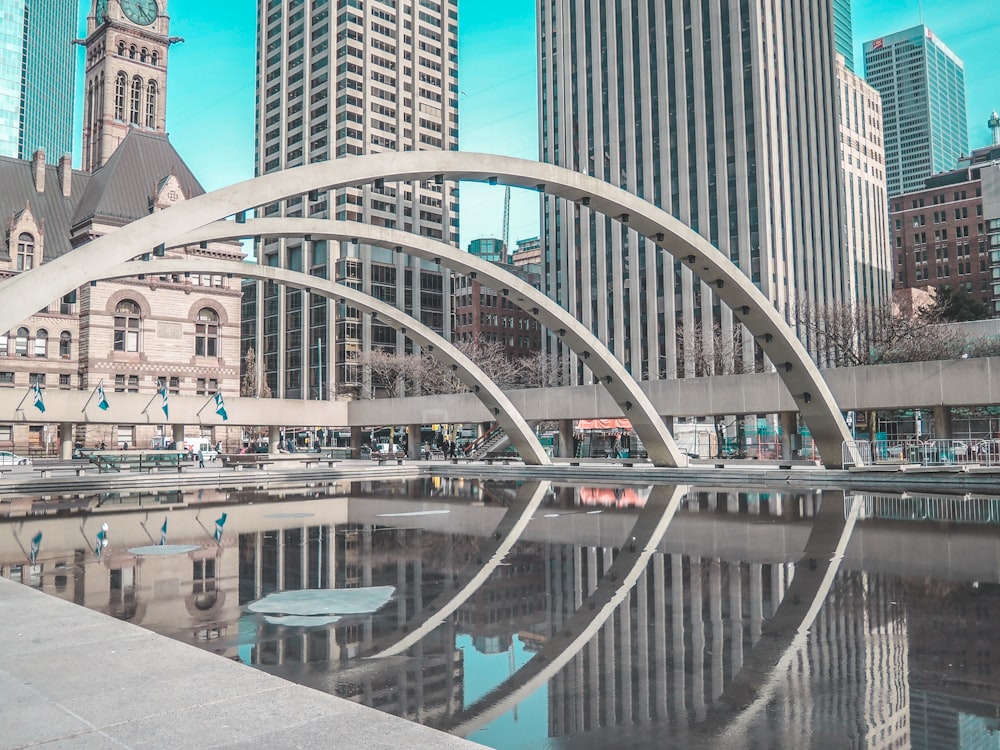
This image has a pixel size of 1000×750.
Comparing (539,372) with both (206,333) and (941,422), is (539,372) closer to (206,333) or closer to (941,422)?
(206,333)

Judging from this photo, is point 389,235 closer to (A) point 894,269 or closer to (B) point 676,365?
(B) point 676,365

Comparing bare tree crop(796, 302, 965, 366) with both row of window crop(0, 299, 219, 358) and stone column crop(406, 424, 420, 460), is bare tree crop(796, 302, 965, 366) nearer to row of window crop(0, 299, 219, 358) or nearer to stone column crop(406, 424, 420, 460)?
stone column crop(406, 424, 420, 460)

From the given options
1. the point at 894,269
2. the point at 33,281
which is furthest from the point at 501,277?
the point at 894,269

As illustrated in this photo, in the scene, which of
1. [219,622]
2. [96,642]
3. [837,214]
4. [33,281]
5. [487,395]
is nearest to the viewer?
[96,642]

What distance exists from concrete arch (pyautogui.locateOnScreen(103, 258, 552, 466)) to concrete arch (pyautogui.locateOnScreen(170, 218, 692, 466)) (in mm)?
4855

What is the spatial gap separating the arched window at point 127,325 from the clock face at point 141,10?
3445 cm

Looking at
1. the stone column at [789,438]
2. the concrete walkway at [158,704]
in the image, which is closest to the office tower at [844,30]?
the stone column at [789,438]

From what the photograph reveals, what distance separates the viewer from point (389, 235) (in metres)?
27.9

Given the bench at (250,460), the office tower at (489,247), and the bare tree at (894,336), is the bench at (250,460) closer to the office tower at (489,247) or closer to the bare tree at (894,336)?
the bare tree at (894,336)

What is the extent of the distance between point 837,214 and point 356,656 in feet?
347

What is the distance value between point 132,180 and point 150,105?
52.5 feet

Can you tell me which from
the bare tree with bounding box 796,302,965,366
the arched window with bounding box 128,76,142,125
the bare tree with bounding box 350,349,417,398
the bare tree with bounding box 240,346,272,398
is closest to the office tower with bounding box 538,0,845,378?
the bare tree with bounding box 796,302,965,366

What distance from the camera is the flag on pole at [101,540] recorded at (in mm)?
15047

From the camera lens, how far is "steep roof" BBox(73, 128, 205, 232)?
67.3m
